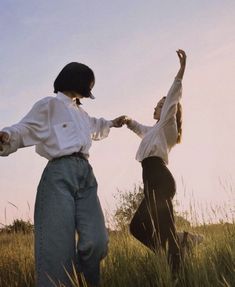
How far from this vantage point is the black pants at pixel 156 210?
13.0ft

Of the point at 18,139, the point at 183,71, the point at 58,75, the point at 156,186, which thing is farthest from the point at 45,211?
the point at 183,71

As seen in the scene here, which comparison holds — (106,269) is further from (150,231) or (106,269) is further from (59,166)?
(59,166)

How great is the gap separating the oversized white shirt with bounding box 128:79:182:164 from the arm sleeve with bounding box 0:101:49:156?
4.13 feet

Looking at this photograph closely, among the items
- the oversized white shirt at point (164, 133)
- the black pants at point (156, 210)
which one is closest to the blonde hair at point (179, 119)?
the oversized white shirt at point (164, 133)

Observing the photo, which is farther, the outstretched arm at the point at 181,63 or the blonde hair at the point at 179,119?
the blonde hair at the point at 179,119

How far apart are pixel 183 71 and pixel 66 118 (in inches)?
52.3

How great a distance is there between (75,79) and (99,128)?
0.52m

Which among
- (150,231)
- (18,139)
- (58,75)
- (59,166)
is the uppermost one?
(58,75)

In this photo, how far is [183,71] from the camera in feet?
13.8

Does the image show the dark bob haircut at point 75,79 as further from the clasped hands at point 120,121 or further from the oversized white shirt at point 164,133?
Result: the oversized white shirt at point 164,133

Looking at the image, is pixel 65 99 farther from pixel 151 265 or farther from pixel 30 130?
pixel 151 265

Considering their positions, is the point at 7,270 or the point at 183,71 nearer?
the point at 183,71

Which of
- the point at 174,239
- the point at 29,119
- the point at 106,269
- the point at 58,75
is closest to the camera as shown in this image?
the point at 29,119

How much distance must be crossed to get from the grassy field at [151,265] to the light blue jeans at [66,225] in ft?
1.32
